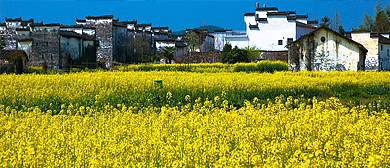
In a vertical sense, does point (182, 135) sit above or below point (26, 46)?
below

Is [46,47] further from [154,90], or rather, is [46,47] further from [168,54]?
[154,90]

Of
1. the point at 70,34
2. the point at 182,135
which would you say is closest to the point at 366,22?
the point at 70,34

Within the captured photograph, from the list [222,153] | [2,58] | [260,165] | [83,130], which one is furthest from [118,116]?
[2,58]

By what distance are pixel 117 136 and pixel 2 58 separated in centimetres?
2250

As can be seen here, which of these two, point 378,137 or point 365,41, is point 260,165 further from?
point 365,41

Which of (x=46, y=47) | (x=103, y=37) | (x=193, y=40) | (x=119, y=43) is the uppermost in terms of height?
(x=193, y=40)

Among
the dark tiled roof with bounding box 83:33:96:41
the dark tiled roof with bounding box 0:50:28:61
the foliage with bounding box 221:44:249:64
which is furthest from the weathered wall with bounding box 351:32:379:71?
the dark tiled roof with bounding box 0:50:28:61

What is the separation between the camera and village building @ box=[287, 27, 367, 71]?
1054 inches

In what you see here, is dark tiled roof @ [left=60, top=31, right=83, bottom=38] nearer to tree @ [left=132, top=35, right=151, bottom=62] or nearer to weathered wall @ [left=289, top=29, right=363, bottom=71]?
tree @ [left=132, top=35, right=151, bottom=62]

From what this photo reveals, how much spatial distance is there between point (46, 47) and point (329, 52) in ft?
84.4

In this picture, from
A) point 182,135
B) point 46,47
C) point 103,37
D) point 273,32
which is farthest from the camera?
point 273,32

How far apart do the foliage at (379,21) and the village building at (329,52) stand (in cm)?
3554

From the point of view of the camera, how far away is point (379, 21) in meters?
60.4

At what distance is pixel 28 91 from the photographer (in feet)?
46.7
